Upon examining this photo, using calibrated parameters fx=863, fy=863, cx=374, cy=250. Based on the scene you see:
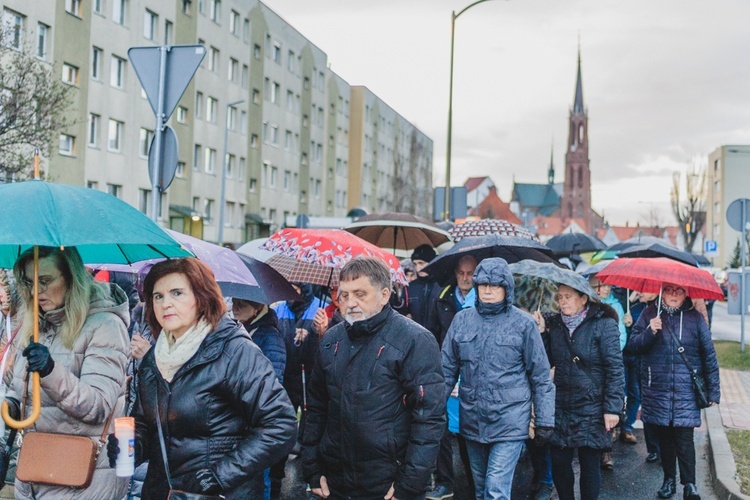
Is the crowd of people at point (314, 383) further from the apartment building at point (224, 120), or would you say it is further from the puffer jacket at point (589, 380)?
the apartment building at point (224, 120)

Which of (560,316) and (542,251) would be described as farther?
(542,251)

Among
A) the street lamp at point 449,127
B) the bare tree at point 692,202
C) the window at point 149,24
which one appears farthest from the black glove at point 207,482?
the bare tree at point 692,202

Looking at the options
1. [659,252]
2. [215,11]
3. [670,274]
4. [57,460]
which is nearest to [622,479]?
[670,274]

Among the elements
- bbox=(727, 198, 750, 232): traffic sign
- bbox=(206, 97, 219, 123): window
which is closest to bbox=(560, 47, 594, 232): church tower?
bbox=(206, 97, 219, 123): window

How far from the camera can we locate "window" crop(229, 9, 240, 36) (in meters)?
51.0

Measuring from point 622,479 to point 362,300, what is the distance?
492 centimetres

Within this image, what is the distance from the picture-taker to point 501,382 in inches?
233

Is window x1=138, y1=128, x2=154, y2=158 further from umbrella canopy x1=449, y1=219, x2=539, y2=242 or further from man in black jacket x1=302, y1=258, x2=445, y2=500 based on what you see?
man in black jacket x1=302, y1=258, x2=445, y2=500

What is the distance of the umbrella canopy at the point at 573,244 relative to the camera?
16781 millimetres

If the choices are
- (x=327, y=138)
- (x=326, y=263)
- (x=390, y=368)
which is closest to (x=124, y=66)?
(x=327, y=138)

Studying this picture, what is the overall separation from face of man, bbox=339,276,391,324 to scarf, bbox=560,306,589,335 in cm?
284

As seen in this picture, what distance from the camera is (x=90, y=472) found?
374 cm

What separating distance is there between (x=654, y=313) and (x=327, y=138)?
62.8 meters

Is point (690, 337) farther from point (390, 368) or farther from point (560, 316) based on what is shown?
point (390, 368)
